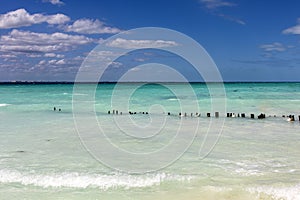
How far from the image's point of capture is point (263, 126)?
19.6 metres

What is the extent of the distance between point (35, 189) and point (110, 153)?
4.34 metres

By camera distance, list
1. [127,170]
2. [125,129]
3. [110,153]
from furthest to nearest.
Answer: [125,129], [110,153], [127,170]

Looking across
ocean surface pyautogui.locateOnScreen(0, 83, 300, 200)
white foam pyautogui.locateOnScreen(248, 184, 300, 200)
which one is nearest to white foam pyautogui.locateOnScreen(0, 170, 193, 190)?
ocean surface pyautogui.locateOnScreen(0, 83, 300, 200)

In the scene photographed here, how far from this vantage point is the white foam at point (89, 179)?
30.7 ft

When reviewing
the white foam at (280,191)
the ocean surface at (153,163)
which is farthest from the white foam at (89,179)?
the white foam at (280,191)

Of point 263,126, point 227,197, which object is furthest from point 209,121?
point 227,197

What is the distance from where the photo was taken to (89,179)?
969cm

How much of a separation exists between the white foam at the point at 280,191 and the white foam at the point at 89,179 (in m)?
1.99

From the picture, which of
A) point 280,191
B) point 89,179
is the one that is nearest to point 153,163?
point 89,179

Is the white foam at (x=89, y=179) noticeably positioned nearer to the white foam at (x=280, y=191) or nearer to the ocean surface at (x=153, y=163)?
the ocean surface at (x=153, y=163)

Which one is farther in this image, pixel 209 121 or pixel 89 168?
pixel 209 121

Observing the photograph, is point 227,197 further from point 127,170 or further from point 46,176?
point 46,176

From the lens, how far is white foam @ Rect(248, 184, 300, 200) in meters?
8.19

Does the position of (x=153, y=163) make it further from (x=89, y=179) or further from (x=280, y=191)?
(x=280, y=191)
